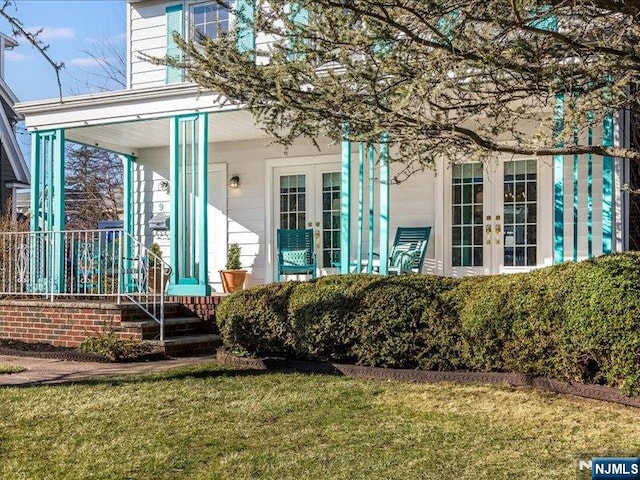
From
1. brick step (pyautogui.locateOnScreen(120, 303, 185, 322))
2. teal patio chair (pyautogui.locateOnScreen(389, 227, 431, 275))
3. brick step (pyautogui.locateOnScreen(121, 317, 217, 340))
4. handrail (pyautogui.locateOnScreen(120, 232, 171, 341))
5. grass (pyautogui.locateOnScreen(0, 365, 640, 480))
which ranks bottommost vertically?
grass (pyautogui.locateOnScreen(0, 365, 640, 480))

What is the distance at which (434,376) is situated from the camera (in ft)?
20.0

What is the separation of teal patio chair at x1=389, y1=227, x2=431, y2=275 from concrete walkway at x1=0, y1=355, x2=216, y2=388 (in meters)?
2.99

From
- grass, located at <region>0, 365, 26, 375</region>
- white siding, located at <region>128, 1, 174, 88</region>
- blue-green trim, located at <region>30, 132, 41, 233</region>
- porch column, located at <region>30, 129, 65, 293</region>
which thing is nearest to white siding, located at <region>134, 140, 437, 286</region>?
white siding, located at <region>128, 1, 174, 88</region>

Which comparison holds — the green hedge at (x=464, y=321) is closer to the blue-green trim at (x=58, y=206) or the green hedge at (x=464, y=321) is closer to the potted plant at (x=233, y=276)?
the potted plant at (x=233, y=276)

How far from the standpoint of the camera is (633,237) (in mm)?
8242

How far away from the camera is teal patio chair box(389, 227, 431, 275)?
9.33 meters

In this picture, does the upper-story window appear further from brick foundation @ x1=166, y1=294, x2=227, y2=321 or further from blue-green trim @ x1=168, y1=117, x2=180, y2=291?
brick foundation @ x1=166, y1=294, x2=227, y2=321

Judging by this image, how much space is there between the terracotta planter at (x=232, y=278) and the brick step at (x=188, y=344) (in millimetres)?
1907

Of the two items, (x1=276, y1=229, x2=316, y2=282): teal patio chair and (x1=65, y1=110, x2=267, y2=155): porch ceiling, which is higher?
(x1=65, y1=110, x2=267, y2=155): porch ceiling

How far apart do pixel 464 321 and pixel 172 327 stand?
417 centimetres

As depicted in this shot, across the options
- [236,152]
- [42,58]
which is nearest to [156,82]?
[236,152]

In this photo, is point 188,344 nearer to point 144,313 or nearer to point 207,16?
point 144,313

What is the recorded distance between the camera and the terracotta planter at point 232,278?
1076cm

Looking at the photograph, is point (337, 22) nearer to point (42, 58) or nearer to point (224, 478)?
point (42, 58)
